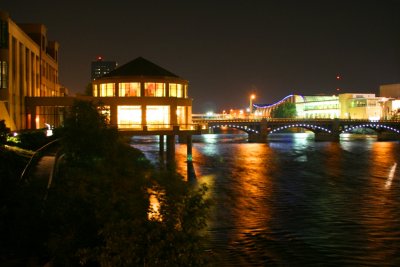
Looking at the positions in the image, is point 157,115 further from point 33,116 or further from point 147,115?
point 33,116

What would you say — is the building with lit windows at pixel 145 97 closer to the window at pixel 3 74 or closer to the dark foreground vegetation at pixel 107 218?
the window at pixel 3 74

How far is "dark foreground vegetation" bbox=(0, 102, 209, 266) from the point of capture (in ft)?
49.4

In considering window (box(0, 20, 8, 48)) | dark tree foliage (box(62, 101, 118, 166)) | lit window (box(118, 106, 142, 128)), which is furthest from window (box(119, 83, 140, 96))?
dark tree foliage (box(62, 101, 118, 166))

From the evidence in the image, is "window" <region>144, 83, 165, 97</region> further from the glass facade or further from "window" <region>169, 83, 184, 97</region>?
"window" <region>169, 83, 184, 97</region>

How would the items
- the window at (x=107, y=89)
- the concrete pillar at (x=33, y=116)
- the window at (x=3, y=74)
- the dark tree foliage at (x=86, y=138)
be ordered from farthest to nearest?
the window at (x=107, y=89)
the concrete pillar at (x=33, y=116)
the window at (x=3, y=74)
the dark tree foliage at (x=86, y=138)

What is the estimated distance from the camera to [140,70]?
75.0 meters

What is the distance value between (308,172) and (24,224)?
48.7 metres

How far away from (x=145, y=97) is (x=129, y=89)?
317 centimetres

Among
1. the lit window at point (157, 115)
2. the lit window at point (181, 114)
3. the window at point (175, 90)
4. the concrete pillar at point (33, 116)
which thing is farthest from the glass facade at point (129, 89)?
the concrete pillar at point (33, 116)

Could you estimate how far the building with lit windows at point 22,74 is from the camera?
62.4 m

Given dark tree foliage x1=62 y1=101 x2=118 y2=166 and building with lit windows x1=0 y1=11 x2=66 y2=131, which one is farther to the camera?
building with lit windows x1=0 y1=11 x2=66 y2=131

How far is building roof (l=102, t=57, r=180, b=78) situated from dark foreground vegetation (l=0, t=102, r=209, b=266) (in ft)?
152

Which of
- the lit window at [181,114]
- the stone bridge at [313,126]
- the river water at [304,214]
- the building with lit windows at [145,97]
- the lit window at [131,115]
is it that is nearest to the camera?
the river water at [304,214]

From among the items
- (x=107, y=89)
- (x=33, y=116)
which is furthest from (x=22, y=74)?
(x=107, y=89)
